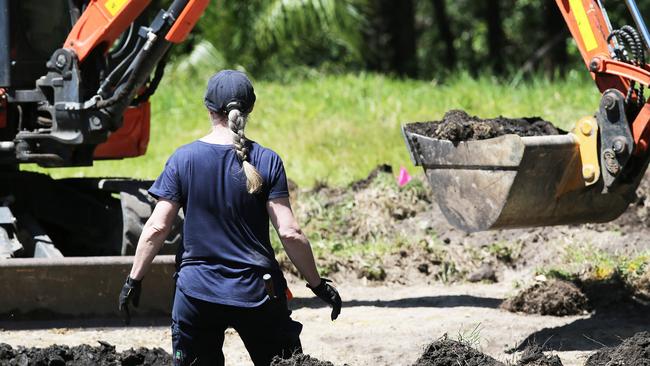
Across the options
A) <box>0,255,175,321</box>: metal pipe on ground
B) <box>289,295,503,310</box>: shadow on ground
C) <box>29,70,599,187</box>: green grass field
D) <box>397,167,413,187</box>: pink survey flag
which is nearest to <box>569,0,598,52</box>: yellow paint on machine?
<box>289,295,503,310</box>: shadow on ground

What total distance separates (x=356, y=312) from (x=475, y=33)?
2221cm

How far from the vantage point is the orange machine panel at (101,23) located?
25.6ft

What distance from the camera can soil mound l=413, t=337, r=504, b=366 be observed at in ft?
17.9

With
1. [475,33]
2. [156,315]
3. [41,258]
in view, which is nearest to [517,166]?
[156,315]

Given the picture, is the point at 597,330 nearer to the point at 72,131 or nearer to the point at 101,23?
the point at 72,131

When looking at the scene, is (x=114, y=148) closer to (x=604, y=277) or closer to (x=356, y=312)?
(x=356, y=312)

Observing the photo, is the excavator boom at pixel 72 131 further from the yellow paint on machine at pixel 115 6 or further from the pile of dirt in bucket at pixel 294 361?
the pile of dirt in bucket at pixel 294 361

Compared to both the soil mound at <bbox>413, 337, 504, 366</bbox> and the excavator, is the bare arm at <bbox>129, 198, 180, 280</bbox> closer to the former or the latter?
the soil mound at <bbox>413, 337, 504, 366</bbox>

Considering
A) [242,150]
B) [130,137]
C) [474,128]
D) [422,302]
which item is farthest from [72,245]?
[242,150]

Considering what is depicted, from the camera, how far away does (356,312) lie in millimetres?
8117

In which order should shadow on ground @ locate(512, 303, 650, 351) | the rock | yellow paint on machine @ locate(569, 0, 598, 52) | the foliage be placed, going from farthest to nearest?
1. the foliage
2. the rock
3. yellow paint on machine @ locate(569, 0, 598, 52)
4. shadow on ground @ locate(512, 303, 650, 351)

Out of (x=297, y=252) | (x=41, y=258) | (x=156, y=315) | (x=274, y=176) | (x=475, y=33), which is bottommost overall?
(x=475, y=33)

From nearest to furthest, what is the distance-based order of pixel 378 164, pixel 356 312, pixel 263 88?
1. pixel 356 312
2. pixel 378 164
3. pixel 263 88

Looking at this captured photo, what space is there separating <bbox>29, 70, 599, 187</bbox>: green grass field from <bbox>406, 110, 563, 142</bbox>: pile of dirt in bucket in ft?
12.1
